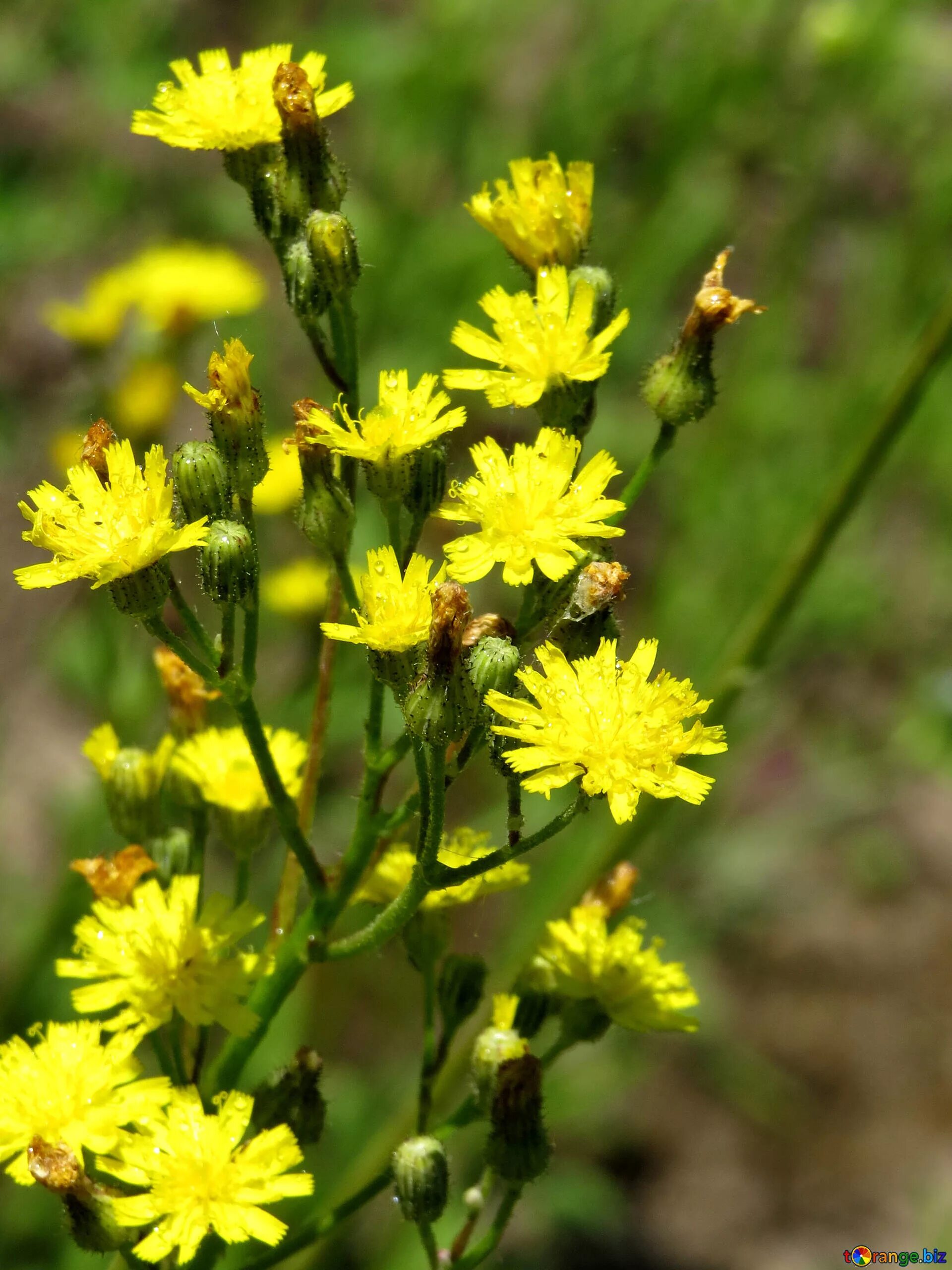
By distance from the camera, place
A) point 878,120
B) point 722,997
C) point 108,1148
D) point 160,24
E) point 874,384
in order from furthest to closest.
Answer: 1. point 722,997
2. point 160,24
3. point 878,120
4. point 874,384
5. point 108,1148

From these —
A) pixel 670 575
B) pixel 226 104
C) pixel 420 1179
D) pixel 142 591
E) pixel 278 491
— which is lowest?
pixel 670 575

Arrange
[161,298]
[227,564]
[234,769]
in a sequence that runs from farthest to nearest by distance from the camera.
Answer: [161,298], [234,769], [227,564]

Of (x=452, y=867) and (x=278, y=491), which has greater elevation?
(x=452, y=867)

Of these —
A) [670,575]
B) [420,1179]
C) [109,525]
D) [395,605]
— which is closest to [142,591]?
[109,525]

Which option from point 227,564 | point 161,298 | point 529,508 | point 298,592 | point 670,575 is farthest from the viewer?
point 670,575

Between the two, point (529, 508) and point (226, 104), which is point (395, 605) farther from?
point (226, 104)

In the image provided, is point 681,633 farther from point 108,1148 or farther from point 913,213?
point 108,1148

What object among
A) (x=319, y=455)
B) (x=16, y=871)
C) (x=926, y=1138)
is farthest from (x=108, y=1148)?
(x=926, y=1138)
